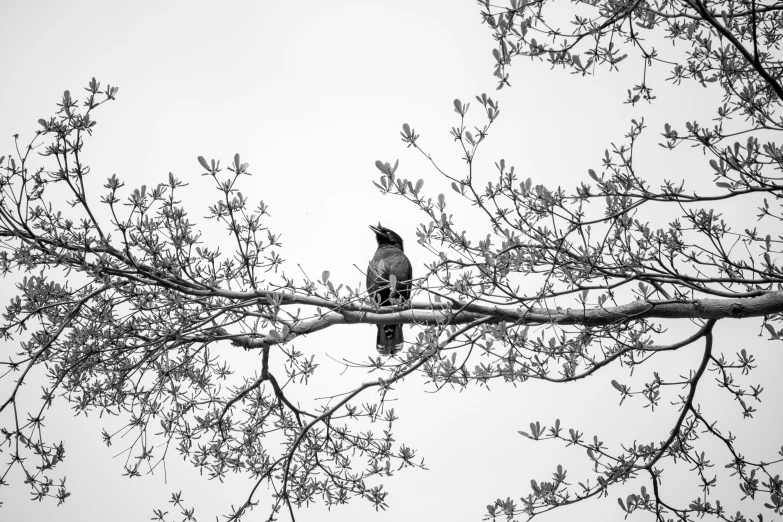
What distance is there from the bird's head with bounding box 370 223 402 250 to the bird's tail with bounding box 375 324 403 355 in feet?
4.12

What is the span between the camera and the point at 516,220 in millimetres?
3629

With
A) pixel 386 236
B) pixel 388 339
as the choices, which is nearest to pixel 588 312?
pixel 388 339

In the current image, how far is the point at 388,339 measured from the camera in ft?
24.4

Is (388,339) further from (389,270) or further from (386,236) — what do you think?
(386,236)

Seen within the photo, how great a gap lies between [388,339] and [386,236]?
148 centimetres

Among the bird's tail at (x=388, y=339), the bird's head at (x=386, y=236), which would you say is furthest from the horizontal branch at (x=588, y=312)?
the bird's head at (x=386, y=236)

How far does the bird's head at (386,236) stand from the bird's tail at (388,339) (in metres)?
1.26

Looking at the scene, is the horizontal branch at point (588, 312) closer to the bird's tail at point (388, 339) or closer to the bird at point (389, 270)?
the bird at point (389, 270)

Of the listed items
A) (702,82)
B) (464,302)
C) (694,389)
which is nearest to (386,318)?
(464,302)

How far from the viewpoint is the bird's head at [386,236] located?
325 inches

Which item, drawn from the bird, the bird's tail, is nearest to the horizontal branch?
the bird

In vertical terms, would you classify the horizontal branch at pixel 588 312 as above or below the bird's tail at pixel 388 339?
below

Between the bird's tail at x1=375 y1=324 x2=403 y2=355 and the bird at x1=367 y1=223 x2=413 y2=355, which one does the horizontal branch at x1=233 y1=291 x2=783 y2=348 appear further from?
the bird's tail at x1=375 y1=324 x2=403 y2=355

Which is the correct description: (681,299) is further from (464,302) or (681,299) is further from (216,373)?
(216,373)
